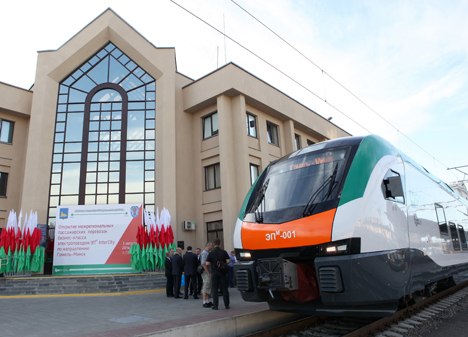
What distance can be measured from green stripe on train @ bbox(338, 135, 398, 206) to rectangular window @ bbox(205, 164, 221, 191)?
1423cm

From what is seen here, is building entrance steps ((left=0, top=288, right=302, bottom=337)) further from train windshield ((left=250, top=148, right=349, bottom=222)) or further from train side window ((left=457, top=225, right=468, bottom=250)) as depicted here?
train side window ((left=457, top=225, right=468, bottom=250))

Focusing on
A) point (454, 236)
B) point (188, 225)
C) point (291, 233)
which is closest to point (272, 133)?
point (188, 225)

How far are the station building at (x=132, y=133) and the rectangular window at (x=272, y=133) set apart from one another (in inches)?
13.7

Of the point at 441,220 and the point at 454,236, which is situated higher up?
the point at 441,220

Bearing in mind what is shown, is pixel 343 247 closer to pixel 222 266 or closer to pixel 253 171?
pixel 222 266

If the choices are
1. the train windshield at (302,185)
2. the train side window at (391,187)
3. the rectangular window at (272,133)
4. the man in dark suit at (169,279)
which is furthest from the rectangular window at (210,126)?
the train side window at (391,187)

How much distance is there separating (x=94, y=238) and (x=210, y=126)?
925 cm

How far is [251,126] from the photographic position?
70.6ft

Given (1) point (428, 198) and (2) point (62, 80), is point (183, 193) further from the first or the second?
(1) point (428, 198)

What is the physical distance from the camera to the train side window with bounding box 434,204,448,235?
847 centimetres

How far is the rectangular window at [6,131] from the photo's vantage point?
20.9 meters

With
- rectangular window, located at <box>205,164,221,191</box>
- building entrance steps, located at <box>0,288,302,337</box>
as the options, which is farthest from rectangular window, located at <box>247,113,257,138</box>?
building entrance steps, located at <box>0,288,302,337</box>

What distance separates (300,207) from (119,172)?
16319 millimetres

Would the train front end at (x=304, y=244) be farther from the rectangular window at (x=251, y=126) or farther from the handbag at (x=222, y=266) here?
the rectangular window at (x=251, y=126)
